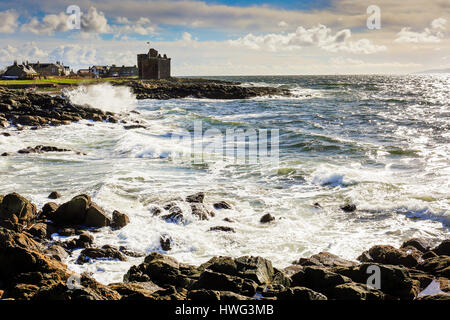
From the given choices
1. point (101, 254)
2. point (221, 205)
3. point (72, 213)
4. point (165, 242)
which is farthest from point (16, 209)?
point (221, 205)

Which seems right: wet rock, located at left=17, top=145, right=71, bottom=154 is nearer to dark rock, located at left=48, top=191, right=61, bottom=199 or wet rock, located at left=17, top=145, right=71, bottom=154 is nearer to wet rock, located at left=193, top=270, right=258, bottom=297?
dark rock, located at left=48, top=191, right=61, bottom=199

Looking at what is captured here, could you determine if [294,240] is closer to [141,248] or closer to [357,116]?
[141,248]

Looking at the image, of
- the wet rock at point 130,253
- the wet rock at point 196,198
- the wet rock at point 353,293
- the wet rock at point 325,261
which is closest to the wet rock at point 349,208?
the wet rock at point 325,261

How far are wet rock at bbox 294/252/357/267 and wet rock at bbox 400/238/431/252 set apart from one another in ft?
5.81

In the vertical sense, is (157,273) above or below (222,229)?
above

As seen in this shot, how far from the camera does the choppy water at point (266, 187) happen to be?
8.48m

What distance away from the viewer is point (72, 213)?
29.2ft

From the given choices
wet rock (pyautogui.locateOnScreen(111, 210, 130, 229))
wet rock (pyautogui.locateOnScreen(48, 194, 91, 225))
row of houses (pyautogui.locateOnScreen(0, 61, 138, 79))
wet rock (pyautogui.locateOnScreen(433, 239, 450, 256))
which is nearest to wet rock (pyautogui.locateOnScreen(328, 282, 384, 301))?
wet rock (pyautogui.locateOnScreen(433, 239, 450, 256))

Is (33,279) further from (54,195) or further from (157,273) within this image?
(54,195)

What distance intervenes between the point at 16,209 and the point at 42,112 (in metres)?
22.6

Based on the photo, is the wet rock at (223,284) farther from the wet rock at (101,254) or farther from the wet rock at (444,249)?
the wet rock at (444,249)

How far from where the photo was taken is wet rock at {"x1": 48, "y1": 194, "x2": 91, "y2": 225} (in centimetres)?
884

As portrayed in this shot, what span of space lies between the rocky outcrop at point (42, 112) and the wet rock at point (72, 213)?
18.0 metres

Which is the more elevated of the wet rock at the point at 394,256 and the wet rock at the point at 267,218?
the wet rock at the point at 267,218
